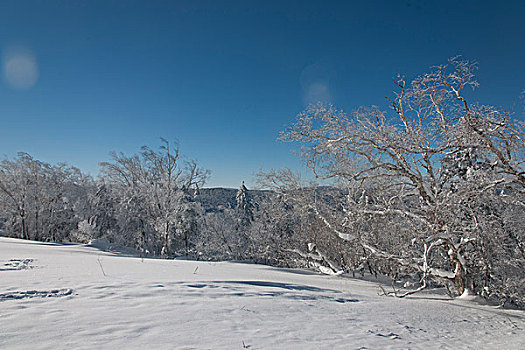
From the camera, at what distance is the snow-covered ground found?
7.73ft

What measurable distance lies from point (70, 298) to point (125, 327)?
1.11 m

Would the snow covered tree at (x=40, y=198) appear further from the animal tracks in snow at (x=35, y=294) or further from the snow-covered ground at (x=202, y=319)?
the animal tracks in snow at (x=35, y=294)

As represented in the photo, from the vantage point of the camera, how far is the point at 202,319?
2.97 meters

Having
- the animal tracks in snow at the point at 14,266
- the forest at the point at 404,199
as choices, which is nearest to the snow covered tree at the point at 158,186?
the forest at the point at 404,199

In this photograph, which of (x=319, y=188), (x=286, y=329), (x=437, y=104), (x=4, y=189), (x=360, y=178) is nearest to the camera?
(x=286, y=329)

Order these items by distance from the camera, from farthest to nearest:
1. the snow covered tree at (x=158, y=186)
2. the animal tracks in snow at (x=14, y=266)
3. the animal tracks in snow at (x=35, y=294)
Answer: the snow covered tree at (x=158, y=186), the animal tracks in snow at (x=14, y=266), the animal tracks in snow at (x=35, y=294)

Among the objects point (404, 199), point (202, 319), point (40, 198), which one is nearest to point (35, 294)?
point (202, 319)

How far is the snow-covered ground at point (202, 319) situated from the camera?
2.36m

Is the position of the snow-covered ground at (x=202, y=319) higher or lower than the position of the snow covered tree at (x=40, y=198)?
lower

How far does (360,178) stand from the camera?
311 inches

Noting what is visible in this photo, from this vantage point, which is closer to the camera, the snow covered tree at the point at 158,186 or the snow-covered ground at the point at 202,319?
the snow-covered ground at the point at 202,319

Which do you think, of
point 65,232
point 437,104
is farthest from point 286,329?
point 65,232

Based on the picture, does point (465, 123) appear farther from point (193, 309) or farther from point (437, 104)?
point (193, 309)

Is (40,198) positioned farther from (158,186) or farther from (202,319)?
(202,319)
